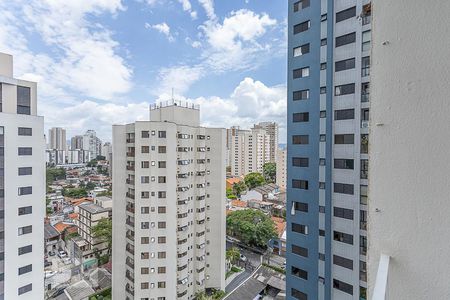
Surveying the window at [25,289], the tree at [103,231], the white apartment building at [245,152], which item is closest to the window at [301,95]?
the window at [25,289]

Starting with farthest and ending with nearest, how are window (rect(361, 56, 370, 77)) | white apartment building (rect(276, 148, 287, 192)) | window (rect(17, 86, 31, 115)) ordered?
white apartment building (rect(276, 148, 287, 192)) < window (rect(17, 86, 31, 115)) < window (rect(361, 56, 370, 77))

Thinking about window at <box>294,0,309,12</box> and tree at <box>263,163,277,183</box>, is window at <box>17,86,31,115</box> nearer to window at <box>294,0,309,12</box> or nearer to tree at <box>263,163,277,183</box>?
window at <box>294,0,309,12</box>

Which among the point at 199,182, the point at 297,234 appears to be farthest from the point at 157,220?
the point at 297,234

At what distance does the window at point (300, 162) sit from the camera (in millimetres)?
9789

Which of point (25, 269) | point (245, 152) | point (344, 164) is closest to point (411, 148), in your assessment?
point (344, 164)

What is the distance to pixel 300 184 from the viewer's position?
995cm

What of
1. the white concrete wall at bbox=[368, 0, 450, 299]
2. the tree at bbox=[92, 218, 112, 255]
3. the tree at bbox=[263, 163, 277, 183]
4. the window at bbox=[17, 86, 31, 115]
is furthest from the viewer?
the tree at bbox=[263, 163, 277, 183]

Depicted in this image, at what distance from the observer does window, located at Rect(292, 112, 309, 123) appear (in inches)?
385

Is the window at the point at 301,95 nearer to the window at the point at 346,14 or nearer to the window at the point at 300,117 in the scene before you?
the window at the point at 300,117

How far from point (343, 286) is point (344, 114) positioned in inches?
258

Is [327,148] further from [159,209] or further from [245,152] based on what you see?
[245,152]

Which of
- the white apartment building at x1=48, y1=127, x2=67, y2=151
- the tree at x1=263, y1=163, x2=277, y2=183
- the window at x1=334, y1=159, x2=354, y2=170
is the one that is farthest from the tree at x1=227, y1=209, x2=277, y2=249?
the white apartment building at x1=48, y1=127, x2=67, y2=151

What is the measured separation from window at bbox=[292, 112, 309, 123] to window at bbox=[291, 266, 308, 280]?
633 cm

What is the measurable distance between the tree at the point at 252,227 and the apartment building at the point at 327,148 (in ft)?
43.7
